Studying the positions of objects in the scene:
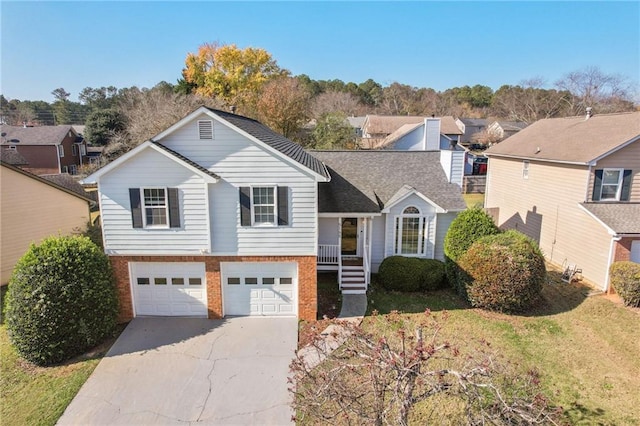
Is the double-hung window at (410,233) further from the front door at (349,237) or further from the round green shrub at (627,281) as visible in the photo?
the round green shrub at (627,281)

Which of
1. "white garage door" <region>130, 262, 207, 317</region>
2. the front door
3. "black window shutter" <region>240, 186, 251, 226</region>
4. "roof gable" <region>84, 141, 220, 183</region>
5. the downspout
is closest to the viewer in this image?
"roof gable" <region>84, 141, 220, 183</region>

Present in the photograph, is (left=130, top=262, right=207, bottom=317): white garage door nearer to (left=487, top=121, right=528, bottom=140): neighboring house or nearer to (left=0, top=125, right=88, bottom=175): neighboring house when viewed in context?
(left=0, top=125, right=88, bottom=175): neighboring house

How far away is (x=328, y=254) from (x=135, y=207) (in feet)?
25.7

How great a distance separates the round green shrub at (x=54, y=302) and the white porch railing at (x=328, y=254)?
8.28m

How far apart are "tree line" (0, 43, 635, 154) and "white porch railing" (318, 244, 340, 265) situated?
25.3 ft

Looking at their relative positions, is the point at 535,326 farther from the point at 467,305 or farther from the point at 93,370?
the point at 93,370

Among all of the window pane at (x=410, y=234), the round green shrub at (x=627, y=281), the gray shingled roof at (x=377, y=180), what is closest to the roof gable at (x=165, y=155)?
the gray shingled roof at (x=377, y=180)

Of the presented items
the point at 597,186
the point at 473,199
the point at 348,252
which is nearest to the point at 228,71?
the point at 473,199

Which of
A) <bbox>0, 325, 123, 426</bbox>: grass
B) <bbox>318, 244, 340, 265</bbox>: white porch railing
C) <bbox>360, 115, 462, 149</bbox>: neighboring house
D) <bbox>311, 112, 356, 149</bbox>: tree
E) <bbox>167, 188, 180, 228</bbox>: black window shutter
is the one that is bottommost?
<bbox>0, 325, 123, 426</bbox>: grass

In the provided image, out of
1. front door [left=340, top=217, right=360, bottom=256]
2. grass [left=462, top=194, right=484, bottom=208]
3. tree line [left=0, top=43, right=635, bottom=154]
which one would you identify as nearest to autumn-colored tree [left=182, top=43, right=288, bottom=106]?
tree line [left=0, top=43, right=635, bottom=154]

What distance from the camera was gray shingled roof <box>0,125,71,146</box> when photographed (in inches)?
1678

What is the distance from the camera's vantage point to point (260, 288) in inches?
512

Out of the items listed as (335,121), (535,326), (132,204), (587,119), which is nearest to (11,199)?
(132,204)

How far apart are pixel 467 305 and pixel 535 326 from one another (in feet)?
A: 7.57
